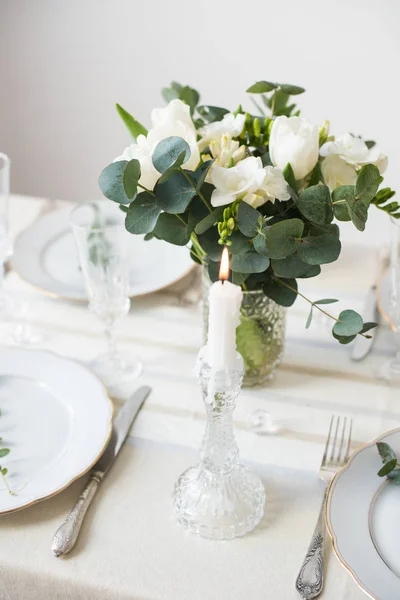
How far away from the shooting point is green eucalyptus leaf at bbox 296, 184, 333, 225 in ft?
2.67

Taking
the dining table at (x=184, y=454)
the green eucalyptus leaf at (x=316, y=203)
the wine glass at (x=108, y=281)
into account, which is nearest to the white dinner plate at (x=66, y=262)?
the dining table at (x=184, y=454)

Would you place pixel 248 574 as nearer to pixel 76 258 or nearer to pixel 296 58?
pixel 76 258

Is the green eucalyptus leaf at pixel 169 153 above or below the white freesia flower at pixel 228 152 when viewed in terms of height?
above

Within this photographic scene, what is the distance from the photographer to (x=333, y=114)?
7.82ft

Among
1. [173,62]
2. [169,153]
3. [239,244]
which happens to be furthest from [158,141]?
[173,62]

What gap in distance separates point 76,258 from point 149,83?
4.36 feet

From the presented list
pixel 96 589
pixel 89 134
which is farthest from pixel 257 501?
pixel 89 134

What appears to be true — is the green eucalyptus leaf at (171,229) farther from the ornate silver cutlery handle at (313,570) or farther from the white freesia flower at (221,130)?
the ornate silver cutlery handle at (313,570)

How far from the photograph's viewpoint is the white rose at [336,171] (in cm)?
89

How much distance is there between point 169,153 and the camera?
0.80 meters

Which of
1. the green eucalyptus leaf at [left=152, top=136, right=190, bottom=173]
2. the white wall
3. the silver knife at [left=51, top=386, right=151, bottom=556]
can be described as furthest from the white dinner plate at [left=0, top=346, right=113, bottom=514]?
the white wall

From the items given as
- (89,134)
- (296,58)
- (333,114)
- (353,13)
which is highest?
(353,13)

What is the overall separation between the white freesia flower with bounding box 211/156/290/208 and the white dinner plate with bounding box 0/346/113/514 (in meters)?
0.33

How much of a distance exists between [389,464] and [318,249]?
26 cm
